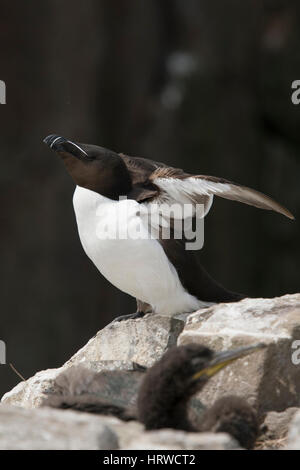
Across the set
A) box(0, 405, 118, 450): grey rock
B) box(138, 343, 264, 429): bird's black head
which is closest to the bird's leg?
box(138, 343, 264, 429): bird's black head

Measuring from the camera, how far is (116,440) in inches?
125

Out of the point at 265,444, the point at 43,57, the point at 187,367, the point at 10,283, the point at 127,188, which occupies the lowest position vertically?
the point at 10,283

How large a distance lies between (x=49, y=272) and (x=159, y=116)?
183cm

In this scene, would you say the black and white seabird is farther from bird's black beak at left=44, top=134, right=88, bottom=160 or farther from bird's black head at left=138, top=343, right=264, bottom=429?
bird's black head at left=138, top=343, right=264, bottom=429

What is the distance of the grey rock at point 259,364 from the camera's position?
4.23m

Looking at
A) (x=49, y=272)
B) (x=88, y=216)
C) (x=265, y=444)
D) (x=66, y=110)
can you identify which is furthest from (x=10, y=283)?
(x=265, y=444)

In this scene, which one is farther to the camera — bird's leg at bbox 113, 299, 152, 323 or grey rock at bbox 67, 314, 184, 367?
bird's leg at bbox 113, 299, 152, 323

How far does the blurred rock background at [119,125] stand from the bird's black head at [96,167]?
13.6 feet

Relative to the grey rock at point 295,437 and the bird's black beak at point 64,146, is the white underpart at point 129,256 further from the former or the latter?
the grey rock at point 295,437

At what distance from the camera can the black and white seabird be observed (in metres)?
5.32

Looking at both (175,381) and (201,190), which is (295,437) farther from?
(201,190)

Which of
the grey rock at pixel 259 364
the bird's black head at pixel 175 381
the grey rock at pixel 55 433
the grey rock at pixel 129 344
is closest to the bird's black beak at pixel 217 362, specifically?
the bird's black head at pixel 175 381

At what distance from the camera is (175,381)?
353 centimetres

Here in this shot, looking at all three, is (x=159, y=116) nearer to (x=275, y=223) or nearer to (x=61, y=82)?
(x=61, y=82)
